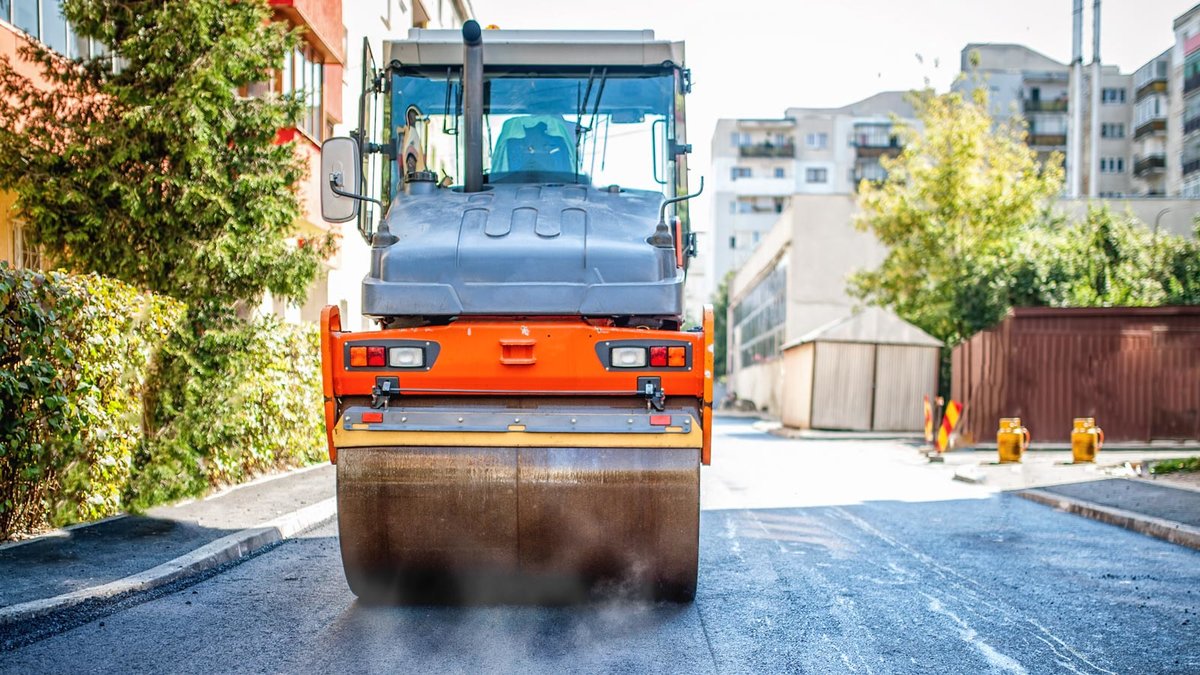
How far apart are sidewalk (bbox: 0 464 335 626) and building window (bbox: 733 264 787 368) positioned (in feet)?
135

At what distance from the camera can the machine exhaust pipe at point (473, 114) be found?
7102 millimetres

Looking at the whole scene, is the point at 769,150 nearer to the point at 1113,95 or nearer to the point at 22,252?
the point at 1113,95

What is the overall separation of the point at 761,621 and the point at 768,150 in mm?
92076

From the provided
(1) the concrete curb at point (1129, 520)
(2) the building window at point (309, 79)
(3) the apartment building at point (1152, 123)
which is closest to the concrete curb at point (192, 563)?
(1) the concrete curb at point (1129, 520)

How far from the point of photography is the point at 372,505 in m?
6.04

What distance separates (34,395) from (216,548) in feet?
5.15

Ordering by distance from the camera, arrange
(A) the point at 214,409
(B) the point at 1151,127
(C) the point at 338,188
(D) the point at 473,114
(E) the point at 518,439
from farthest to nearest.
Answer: (B) the point at 1151,127
(A) the point at 214,409
(D) the point at 473,114
(C) the point at 338,188
(E) the point at 518,439

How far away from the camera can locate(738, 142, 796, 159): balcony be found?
9556 centimetres

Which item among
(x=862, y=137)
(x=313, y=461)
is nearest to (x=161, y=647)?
(x=313, y=461)

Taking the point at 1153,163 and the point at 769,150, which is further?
the point at 769,150

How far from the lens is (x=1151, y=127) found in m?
71.9

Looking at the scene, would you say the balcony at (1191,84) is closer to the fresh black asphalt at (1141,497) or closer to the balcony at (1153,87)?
the balcony at (1153,87)

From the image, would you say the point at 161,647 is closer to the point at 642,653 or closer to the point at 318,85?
the point at 642,653

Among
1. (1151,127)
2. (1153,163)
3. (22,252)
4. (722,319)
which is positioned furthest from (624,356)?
(722,319)
